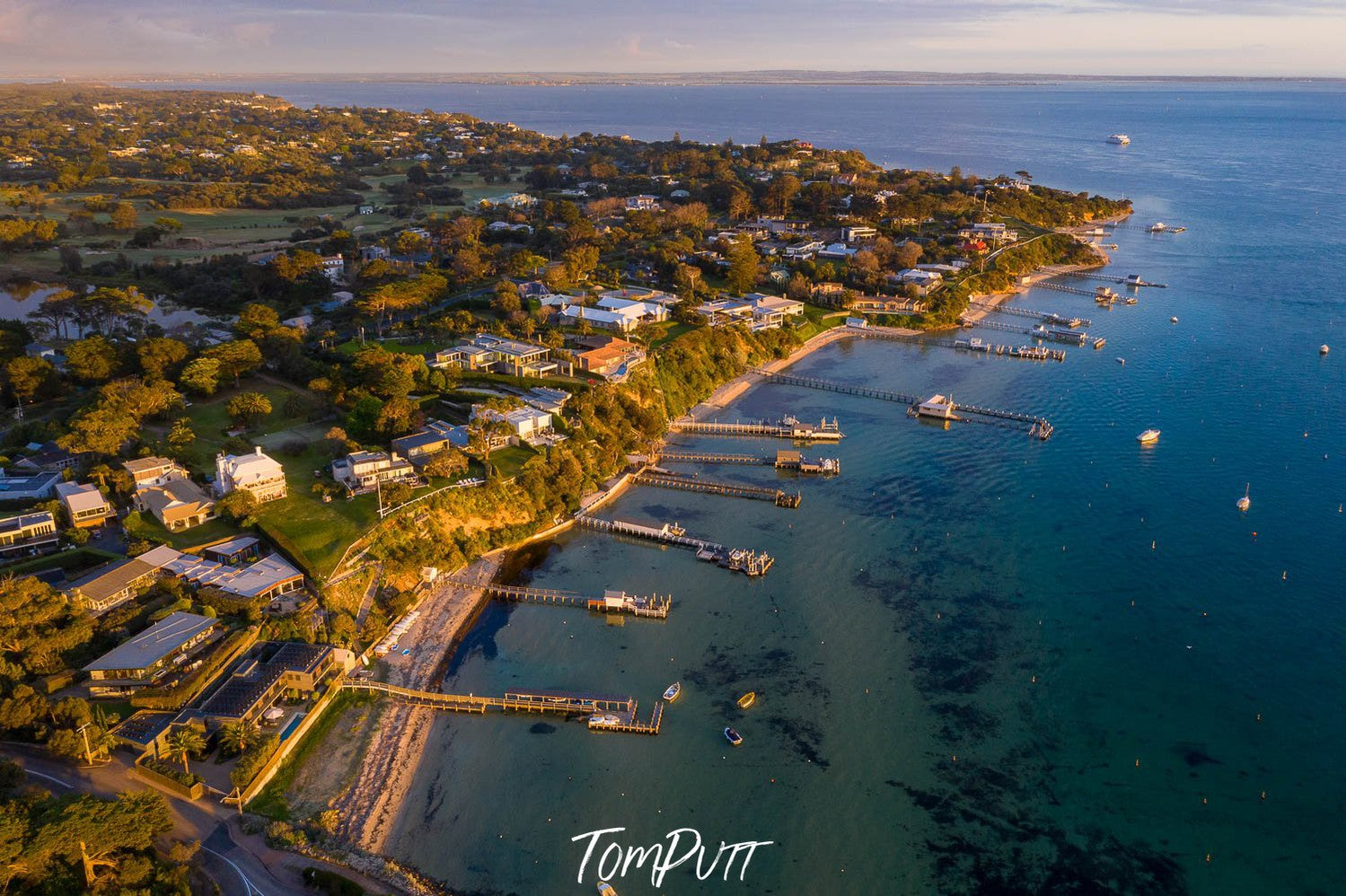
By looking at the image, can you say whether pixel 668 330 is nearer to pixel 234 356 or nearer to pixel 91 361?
pixel 234 356

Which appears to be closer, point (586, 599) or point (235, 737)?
point (235, 737)

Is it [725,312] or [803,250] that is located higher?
[803,250]

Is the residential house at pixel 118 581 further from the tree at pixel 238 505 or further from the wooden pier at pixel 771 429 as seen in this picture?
the wooden pier at pixel 771 429

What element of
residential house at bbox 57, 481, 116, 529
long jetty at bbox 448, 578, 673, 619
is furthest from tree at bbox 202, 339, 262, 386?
long jetty at bbox 448, 578, 673, 619

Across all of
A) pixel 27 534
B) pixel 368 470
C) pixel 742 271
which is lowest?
pixel 27 534

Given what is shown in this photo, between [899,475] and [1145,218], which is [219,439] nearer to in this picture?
[899,475]

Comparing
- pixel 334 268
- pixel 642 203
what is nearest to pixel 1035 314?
pixel 642 203
